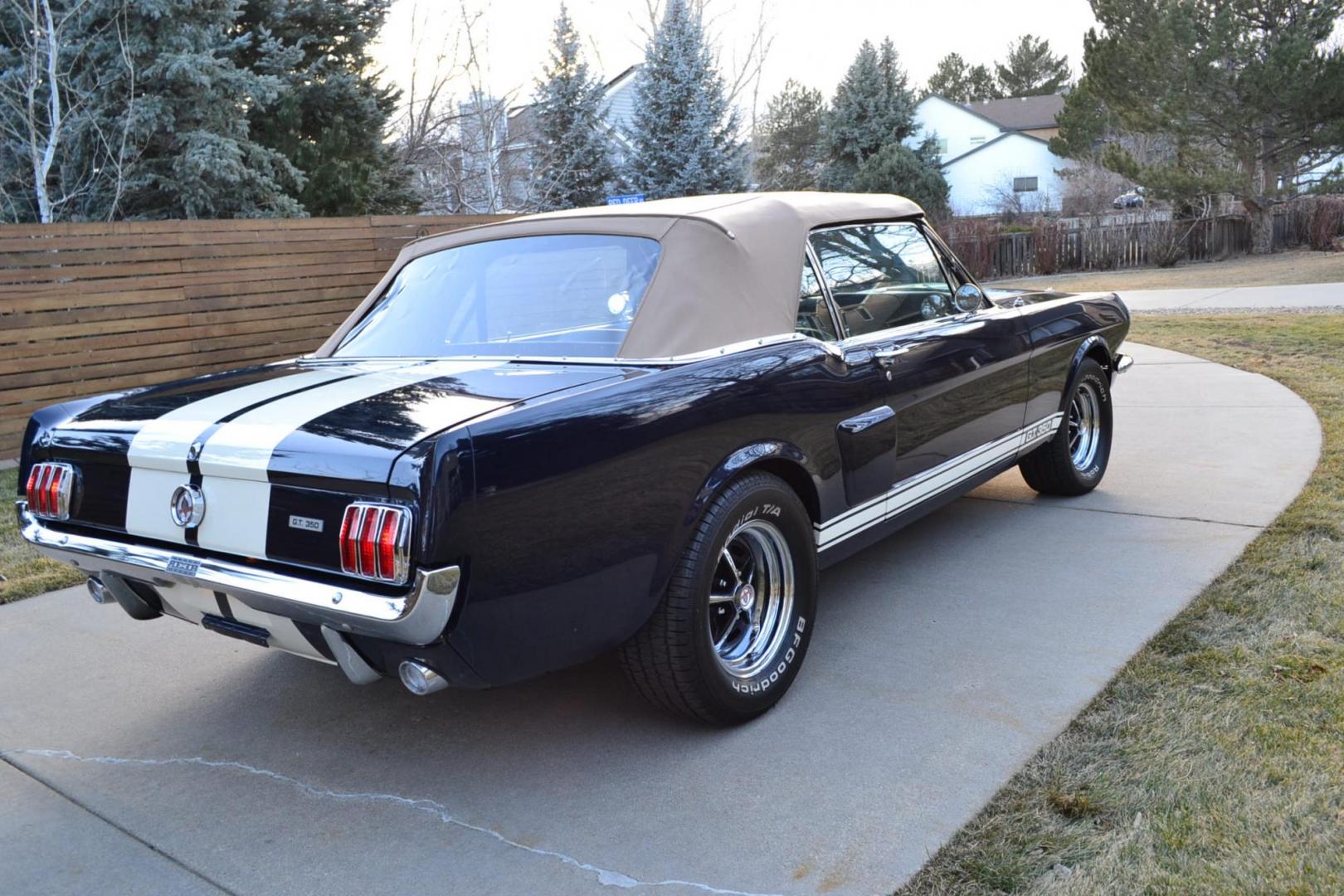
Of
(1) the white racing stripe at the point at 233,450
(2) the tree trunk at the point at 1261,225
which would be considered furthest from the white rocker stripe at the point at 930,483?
(2) the tree trunk at the point at 1261,225

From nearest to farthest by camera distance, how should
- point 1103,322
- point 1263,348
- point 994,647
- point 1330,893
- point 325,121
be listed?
point 1330,893
point 994,647
point 1103,322
point 1263,348
point 325,121

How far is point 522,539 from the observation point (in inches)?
96.7

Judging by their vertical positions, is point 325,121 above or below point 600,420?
above

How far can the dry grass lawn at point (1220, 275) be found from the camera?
17.8 m

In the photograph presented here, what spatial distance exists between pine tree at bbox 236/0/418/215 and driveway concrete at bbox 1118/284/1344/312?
36.4 feet

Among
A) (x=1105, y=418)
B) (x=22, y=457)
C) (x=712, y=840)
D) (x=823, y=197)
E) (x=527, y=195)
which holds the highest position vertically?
(x=527, y=195)

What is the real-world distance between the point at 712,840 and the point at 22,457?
2.38 metres

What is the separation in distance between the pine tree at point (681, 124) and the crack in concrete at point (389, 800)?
1718cm

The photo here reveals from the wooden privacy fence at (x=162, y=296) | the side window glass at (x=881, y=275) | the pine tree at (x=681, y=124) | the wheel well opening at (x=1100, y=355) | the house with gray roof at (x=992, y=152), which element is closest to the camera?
the side window glass at (x=881, y=275)

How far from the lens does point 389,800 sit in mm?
2830

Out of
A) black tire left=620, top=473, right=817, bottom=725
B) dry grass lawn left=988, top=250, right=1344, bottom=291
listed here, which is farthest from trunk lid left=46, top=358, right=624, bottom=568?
dry grass lawn left=988, top=250, right=1344, bottom=291

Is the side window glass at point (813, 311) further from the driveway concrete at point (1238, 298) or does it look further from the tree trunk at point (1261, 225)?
the tree trunk at point (1261, 225)

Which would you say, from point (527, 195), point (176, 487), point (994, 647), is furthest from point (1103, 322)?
point (527, 195)

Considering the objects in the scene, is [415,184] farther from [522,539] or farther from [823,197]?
[522,539]
